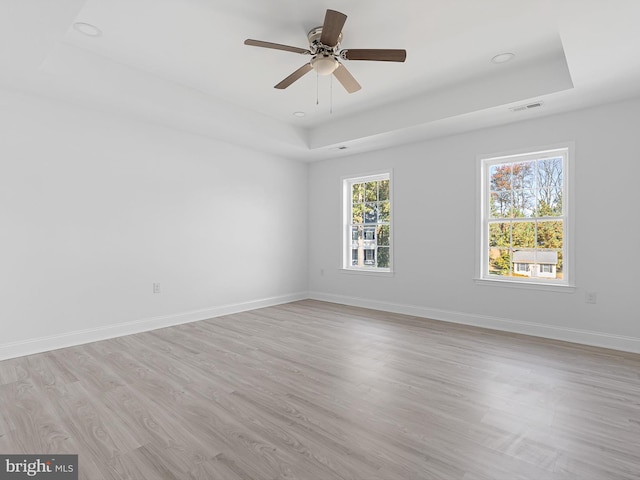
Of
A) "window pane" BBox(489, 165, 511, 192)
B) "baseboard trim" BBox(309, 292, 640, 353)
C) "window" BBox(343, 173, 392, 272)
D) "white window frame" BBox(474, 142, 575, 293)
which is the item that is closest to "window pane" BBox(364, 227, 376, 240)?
"window" BBox(343, 173, 392, 272)

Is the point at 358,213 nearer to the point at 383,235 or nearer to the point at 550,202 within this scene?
the point at 383,235

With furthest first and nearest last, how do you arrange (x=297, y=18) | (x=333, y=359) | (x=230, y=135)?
(x=230, y=135) → (x=333, y=359) → (x=297, y=18)

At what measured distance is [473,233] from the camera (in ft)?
15.6

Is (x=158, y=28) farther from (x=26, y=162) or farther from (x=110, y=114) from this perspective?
(x=26, y=162)

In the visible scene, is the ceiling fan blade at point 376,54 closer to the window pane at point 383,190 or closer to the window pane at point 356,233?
the window pane at point 383,190

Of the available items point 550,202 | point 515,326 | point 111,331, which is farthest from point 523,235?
point 111,331

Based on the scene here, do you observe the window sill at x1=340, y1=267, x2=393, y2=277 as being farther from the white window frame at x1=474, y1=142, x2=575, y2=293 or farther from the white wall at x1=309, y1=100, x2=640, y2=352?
the white window frame at x1=474, y1=142, x2=575, y2=293

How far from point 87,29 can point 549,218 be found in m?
5.19

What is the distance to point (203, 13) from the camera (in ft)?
9.22

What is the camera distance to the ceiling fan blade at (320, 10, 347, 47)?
93.7 inches

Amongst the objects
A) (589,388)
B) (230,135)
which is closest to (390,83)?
(230,135)

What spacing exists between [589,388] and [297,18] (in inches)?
149

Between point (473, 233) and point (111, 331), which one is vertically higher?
point (473, 233)

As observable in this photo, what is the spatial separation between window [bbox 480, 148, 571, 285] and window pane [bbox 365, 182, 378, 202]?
177 cm
